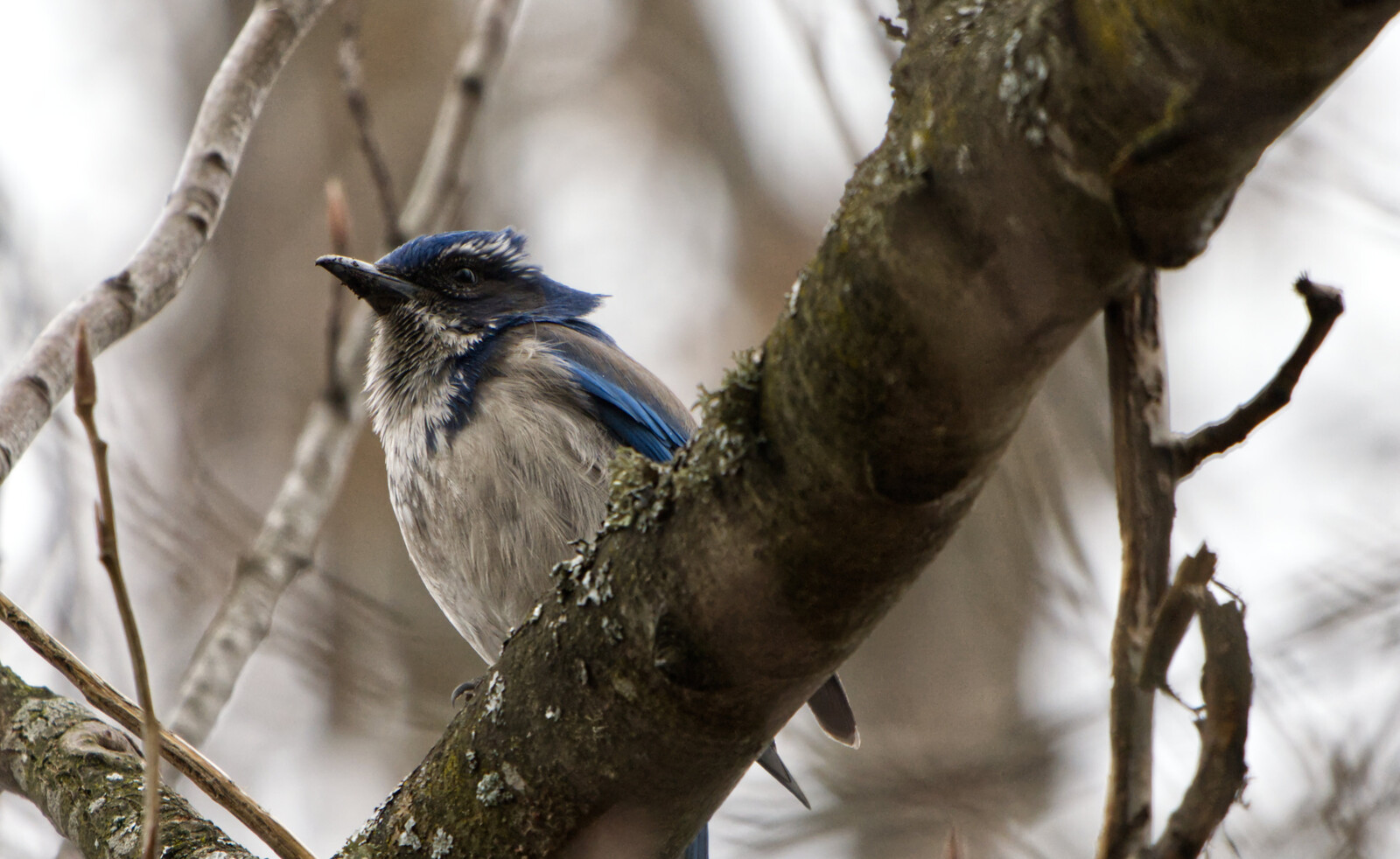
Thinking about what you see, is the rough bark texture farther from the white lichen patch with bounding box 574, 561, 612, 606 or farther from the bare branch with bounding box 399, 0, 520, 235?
the bare branch with bounding box 399, 0, 520, 235

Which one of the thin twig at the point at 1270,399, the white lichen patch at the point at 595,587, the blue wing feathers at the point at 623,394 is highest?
the blue wing feathers at the point at 623,394

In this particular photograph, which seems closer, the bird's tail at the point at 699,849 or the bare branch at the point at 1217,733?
the bare branch at the point at 1217,733

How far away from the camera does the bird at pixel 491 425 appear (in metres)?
3.74

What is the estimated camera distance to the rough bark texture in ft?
3.89

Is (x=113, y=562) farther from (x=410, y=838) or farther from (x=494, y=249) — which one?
(x=494, y=249)

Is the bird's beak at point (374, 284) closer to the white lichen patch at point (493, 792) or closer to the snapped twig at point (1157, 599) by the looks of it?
the white lichen patch at point (493, 792)

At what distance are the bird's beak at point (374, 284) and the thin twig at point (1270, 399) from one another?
11.4ft

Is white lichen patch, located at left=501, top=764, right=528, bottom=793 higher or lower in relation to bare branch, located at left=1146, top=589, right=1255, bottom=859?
higher

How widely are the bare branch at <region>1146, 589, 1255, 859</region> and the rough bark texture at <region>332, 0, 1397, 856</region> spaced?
359 millimetres

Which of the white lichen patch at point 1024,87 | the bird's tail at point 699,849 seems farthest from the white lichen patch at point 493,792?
the bird's tail at point 699,849

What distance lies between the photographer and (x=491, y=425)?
12.6 feet

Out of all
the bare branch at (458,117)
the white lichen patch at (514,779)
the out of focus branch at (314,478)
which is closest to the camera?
the white lichen patch at (514,779)

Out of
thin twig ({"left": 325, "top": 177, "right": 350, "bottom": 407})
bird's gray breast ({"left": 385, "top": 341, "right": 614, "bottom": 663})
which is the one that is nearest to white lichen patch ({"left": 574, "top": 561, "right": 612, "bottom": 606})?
bird's gray breast ({"left": 385, "top": 341, "right": 614, "bottom": 663})

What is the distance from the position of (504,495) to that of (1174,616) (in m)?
2.74
